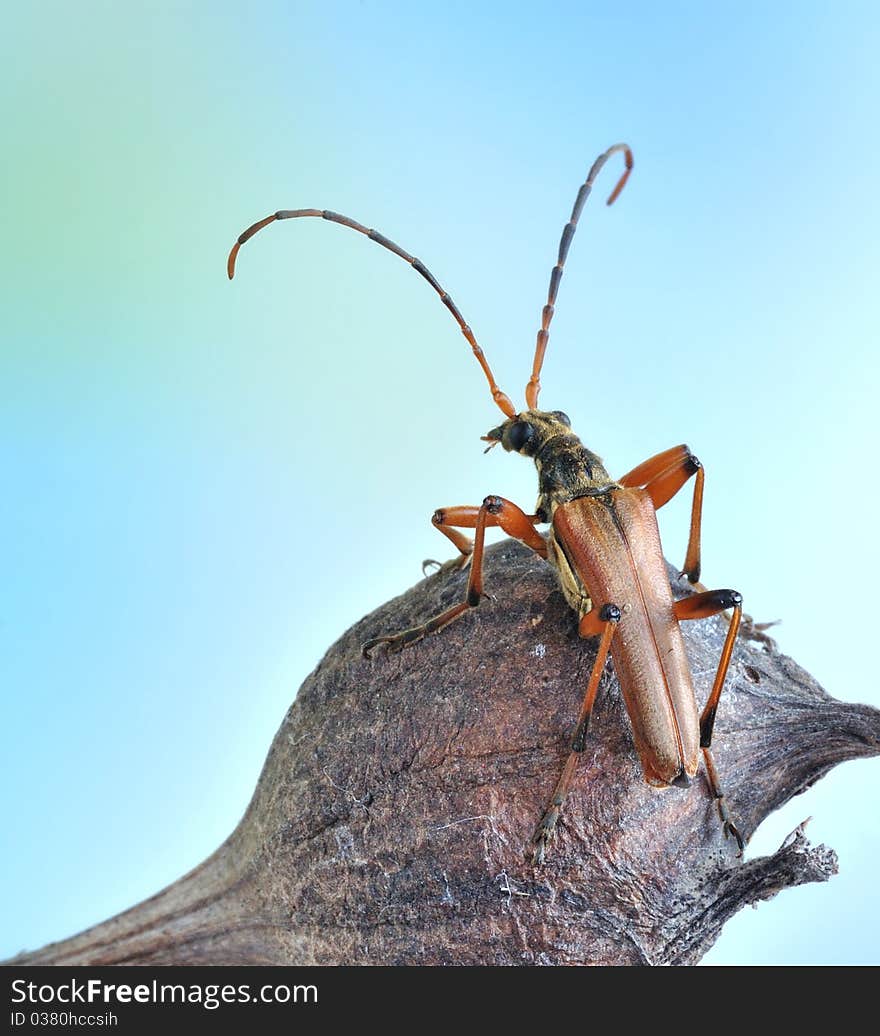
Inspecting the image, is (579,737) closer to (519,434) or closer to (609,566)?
(609,566)

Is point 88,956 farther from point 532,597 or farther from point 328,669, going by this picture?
point 532,597

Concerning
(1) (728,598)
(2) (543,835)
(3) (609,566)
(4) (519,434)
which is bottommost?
(2) (543,835)

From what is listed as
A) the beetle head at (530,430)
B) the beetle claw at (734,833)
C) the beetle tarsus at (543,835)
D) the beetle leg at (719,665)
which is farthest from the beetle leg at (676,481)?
the beetle tarsus at (543,835)

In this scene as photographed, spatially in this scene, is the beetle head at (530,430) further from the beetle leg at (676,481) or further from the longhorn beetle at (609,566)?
the beetle leg at (676,481)

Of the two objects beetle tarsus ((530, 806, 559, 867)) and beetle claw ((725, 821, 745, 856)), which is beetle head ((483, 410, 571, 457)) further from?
beetle claw ((725, 821, 745, 856))

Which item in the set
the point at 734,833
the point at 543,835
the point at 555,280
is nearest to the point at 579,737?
the point at 543,835

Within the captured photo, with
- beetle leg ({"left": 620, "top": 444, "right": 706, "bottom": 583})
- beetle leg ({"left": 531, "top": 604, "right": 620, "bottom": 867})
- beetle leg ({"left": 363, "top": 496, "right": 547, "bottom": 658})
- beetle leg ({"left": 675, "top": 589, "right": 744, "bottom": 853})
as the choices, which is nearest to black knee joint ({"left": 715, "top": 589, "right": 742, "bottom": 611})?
beetle leg ({"left": 675, "top": 589, "right": 744, "bottom": 853})
